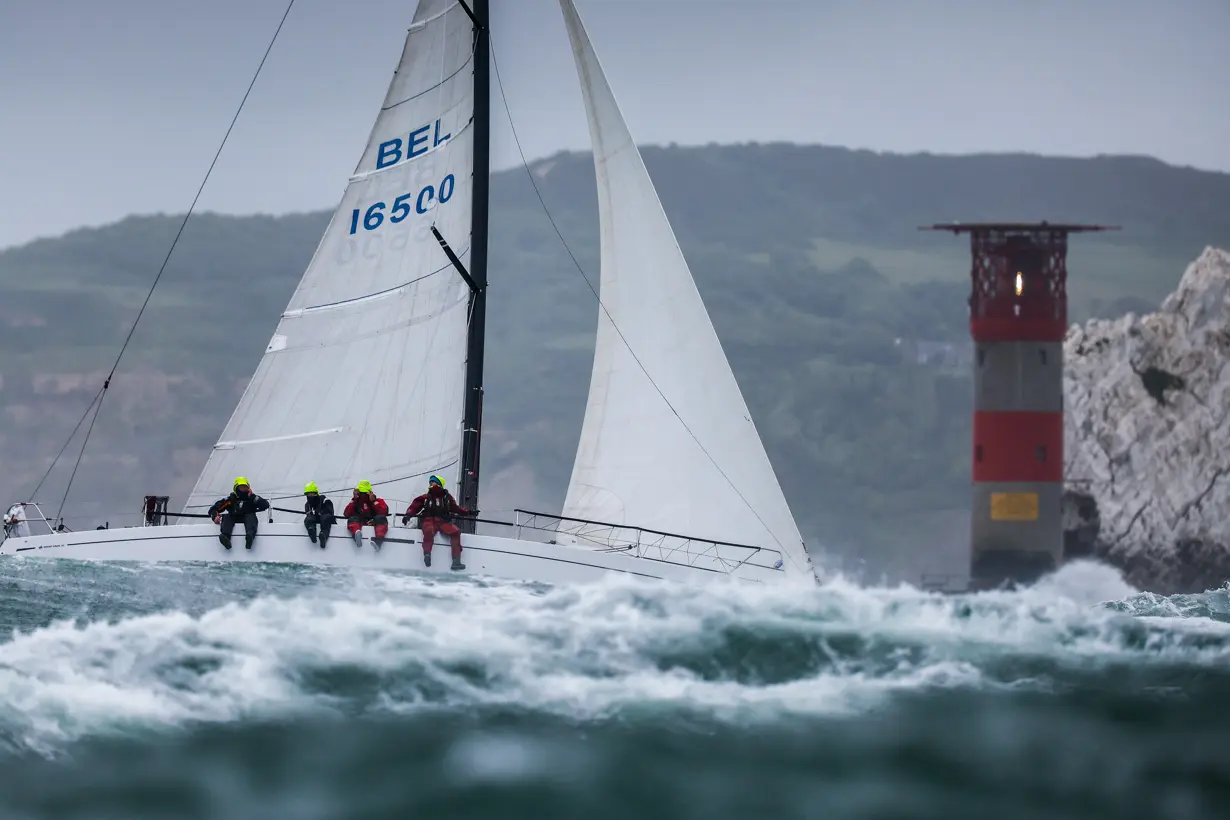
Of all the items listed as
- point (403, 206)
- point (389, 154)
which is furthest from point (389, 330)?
point (389, 154)

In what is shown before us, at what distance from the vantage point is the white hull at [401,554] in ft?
77.8

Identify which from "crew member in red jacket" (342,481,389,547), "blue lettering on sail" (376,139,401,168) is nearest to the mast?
"blue lettering on sail" (376,139,401,168)

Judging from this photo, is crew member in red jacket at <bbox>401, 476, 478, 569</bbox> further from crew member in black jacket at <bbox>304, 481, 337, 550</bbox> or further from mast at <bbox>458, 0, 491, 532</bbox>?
mast at <bbox>458, 0, 491, 532</bbox>

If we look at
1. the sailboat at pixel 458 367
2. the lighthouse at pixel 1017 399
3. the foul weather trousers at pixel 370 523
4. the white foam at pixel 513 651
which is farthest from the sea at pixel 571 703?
the lighthouse at pixel 1017 399

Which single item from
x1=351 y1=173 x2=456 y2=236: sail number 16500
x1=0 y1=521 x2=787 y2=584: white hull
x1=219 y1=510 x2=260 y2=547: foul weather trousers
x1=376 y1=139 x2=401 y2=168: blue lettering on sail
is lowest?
x1=0 y1=521 x2=787 y2=584: white hull

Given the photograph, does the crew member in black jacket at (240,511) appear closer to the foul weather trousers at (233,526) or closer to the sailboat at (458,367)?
the foul weather trousers at (233,526)

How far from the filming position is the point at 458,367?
2706 centimetres

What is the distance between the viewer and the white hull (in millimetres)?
23719

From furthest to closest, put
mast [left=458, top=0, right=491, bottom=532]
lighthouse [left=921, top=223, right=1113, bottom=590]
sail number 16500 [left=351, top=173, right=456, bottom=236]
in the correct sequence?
lighthouse [left=921, top=223, right=1113, bottom=590] → sail number 16500 [left=351, top=173, right=456, bottom=236] → mast [left=458, top=0, right=491, bottom=532]

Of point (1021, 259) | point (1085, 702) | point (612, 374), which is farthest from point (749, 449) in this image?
point (1021, 259)

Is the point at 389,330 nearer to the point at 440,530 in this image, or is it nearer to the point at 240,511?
the point at 240,511

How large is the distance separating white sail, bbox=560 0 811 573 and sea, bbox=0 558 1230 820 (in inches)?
65.7

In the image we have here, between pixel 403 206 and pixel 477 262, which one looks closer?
pixel 477 262

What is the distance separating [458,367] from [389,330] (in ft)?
4.36
